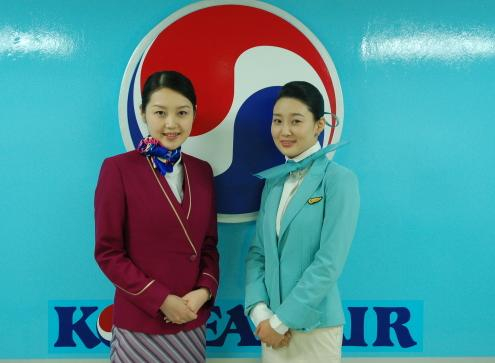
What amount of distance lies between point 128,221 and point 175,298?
27 centimetres

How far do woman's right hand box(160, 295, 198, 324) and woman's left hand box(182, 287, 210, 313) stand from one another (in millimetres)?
18

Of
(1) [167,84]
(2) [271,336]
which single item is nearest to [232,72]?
(1) [167,84]

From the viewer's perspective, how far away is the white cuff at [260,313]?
51.7 inches

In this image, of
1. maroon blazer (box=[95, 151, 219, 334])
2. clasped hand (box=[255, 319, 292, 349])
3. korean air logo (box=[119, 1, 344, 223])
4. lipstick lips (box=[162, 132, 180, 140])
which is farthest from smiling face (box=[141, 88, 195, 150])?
clasped hand (box=[255, 319, 292, 349])

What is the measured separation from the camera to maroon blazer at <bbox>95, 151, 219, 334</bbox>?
1247mm

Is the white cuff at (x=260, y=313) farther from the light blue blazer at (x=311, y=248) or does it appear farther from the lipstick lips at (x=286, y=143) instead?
the lipstick lips at (x=286, y=143)

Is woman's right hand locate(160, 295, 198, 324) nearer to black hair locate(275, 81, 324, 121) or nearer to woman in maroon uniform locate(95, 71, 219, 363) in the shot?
woman in maroon uniform locate(95, 71, 219, 363)

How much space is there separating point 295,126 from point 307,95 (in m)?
0.10

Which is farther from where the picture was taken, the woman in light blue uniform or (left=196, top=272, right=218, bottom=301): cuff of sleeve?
(left=196, top=272, right=218, bottom=301): cuff of sleeve

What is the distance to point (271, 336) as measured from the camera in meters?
1.28

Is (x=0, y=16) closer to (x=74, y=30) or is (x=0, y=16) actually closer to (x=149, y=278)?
(x=74, y=30)

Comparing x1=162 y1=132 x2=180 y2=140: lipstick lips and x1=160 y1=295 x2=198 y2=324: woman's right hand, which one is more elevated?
x1=162 y1=132 x2=180 y2=140: lipstick lips

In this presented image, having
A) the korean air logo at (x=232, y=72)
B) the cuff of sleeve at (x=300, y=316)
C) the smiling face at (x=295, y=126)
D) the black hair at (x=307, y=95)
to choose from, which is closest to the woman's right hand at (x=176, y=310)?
the cuff of sleeve at (x=300, y=316)

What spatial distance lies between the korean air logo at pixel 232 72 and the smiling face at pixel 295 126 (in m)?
0.26
